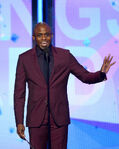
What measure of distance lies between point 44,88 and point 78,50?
931 mm

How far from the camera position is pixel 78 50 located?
9.68 feet

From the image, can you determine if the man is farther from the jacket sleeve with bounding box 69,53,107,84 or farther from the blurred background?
the blurred background

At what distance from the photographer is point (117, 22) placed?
9.43 feet

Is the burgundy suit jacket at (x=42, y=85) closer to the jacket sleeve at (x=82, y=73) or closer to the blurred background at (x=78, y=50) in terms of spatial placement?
the jacket sleeve at (x=82, y=73)

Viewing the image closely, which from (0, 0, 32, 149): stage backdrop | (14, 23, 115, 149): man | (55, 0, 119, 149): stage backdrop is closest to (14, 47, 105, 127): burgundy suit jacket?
(14, 23, 115, 149): man

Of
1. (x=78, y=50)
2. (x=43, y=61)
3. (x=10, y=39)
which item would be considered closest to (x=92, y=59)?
(x=78, y=50)

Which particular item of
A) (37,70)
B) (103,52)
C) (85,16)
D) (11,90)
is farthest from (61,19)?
(37,70)

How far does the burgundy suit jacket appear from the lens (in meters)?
2.10

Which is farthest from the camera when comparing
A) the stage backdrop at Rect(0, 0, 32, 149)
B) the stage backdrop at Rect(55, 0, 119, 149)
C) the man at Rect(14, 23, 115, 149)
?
the stage backdrop at Rect(0, 0, 32, 149)

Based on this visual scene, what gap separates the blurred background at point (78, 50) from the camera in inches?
114

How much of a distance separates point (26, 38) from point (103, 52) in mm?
663

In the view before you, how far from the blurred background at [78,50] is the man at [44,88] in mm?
749

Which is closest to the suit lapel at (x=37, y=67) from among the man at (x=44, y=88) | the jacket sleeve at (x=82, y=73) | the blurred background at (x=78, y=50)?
the man at (x=44, y=88)

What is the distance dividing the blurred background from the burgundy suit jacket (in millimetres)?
739
